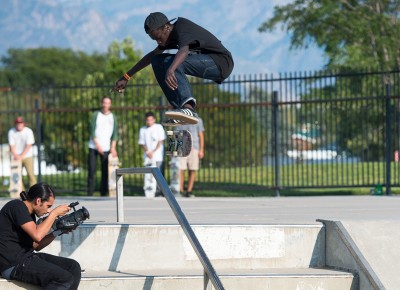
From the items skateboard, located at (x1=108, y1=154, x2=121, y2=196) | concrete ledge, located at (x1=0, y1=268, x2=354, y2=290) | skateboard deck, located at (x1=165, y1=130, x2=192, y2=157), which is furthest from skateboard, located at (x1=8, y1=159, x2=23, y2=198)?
concrete ledge, located at (x1=0, y1=268, x2=354, y2=290)

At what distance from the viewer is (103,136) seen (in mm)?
17266

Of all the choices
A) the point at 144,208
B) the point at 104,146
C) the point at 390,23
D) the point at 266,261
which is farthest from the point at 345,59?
the point at 266,261

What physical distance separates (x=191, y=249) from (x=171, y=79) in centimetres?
170

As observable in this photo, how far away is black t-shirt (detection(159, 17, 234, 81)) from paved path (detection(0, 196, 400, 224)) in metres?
1.69

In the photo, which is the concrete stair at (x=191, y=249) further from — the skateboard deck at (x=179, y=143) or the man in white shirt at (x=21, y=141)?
the man in white shirt at (x=21, y=141)

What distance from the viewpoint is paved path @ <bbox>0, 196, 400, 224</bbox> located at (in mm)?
10609

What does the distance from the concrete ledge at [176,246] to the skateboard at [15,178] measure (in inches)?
308

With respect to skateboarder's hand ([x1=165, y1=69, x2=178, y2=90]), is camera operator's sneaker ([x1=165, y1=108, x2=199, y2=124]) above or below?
below

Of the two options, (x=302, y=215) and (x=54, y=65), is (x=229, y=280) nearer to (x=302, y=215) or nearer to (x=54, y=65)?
(x=302, y=215)

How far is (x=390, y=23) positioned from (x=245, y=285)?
1184 inches

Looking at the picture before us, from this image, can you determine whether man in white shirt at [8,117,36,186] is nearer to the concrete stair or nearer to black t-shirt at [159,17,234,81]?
the concrete stair

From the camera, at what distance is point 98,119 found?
17031mm

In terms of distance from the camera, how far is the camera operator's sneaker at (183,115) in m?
9.23

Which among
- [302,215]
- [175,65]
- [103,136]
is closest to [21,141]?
[103,136]
